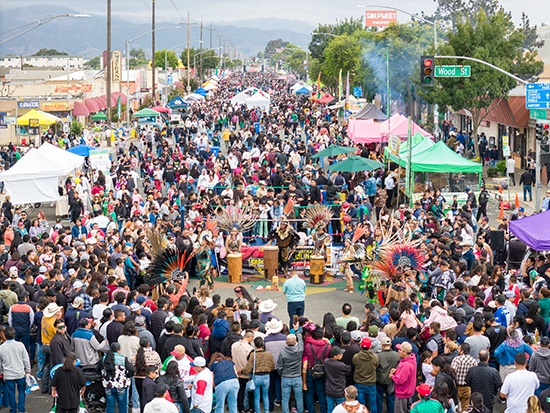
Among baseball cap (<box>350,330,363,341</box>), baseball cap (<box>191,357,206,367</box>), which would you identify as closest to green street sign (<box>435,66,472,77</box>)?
baseball cap (<box>350,330,363,341</box>)

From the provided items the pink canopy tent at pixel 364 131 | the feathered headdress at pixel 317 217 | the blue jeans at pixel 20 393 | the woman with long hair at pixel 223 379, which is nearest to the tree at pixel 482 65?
the pink canopy tent at pixel 364 131

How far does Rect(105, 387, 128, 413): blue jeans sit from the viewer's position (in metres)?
9.44

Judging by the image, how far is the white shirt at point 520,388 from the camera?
8.66 metres

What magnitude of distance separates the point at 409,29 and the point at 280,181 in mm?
30598

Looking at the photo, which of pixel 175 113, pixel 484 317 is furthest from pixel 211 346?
pixel 175 113

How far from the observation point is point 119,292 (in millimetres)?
10891

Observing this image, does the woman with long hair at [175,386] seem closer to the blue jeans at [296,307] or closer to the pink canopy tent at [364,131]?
the blue jeans at [296,307]

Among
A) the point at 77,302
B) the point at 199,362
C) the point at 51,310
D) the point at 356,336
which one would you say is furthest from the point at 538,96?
the point at 51,310

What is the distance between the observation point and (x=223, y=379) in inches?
360

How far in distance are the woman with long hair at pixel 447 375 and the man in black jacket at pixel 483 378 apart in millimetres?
294

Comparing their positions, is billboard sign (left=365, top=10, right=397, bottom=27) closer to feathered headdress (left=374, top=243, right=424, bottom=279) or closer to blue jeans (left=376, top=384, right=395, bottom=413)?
feathered headdress (left=374, top=243, right=424, bottom=279)

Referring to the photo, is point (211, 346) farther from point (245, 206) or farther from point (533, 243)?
point (245, 206)

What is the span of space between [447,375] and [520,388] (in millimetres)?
944

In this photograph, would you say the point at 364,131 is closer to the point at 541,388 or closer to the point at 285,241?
the point at 285,241
